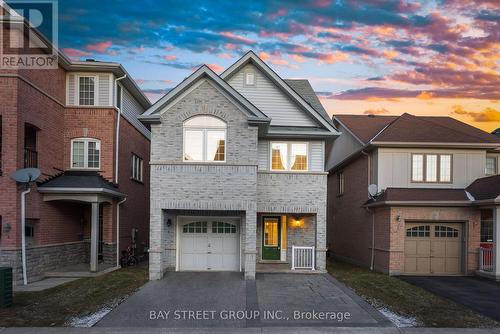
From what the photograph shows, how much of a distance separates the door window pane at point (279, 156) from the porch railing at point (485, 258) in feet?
30.3

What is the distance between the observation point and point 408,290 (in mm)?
15172

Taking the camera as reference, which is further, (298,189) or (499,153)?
(499,153)

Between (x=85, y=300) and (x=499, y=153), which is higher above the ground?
(x=499, y=153)

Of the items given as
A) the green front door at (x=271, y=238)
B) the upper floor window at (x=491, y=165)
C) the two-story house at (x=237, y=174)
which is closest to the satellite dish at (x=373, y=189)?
the two-story house at (x=237, y=174)

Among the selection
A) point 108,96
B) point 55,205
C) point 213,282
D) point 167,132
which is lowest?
point 213,282

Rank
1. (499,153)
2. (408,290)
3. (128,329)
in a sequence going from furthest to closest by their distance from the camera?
1. (499,153)
2. (408,290)
3. (128,329)

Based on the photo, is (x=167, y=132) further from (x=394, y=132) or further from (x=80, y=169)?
(x=394, y=132)

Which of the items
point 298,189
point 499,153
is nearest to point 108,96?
point 298,189


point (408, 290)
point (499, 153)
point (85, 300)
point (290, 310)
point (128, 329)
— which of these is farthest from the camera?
point (499, 153)

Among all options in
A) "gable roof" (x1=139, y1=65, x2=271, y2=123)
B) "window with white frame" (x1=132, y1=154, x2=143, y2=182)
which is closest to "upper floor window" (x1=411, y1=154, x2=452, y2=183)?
"gable roof" (x1=139, y1=65, x2=271, y2=123)

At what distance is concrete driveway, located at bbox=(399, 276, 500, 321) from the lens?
1298cm

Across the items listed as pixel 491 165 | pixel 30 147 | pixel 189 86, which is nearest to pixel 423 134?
pixel 491 165

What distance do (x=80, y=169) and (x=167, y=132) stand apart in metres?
5.63

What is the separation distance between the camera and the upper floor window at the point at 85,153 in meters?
20.2
